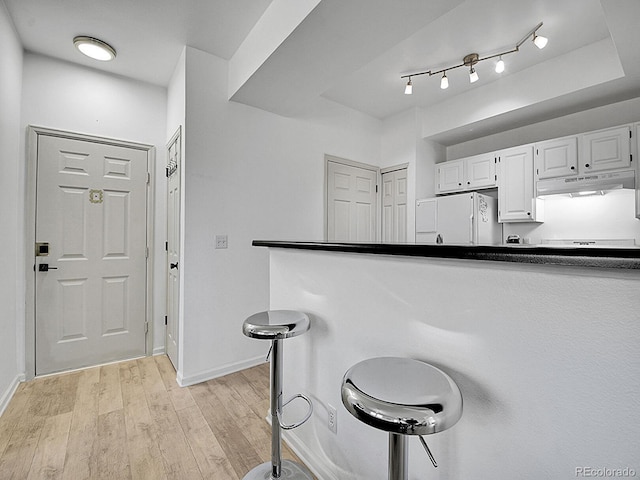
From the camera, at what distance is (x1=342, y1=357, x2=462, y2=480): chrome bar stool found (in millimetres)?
678

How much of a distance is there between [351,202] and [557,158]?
215 cm

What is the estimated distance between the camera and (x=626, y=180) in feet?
8.45

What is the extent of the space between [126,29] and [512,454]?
10.8 ft

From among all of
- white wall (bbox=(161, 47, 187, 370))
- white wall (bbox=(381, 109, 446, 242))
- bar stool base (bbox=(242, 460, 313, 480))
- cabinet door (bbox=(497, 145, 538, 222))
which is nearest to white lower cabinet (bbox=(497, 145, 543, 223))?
cabinet door (bbox=(497, 145, 538, 222))

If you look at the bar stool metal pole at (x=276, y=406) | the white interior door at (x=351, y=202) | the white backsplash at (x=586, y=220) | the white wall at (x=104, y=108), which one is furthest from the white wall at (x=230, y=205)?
the white backsplash at (x=586, y=220)

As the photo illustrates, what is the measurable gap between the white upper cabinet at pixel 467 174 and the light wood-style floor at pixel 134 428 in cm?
310

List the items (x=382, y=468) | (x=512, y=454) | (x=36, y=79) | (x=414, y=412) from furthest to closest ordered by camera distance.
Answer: (x=36, y=79)
(x=382, y=468)
(x=512, y=454)
(x=414, y=412)

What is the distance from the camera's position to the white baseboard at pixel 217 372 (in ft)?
7.96

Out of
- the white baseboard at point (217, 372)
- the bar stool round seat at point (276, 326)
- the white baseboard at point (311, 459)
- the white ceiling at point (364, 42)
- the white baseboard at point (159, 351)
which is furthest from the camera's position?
the white baseboard at point (159, 351)

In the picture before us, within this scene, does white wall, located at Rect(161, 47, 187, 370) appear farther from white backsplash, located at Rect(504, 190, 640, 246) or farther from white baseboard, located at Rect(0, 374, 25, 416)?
white backsplash, located at Rect(504, 190, 640, 246)

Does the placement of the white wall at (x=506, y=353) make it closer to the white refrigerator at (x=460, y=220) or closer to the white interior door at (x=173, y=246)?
the white interior door at (x=173, y=246)

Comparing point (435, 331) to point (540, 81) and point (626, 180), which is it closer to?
point (626, 180)

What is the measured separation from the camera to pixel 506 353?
2.68 feet

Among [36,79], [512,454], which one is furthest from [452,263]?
[36,79]
